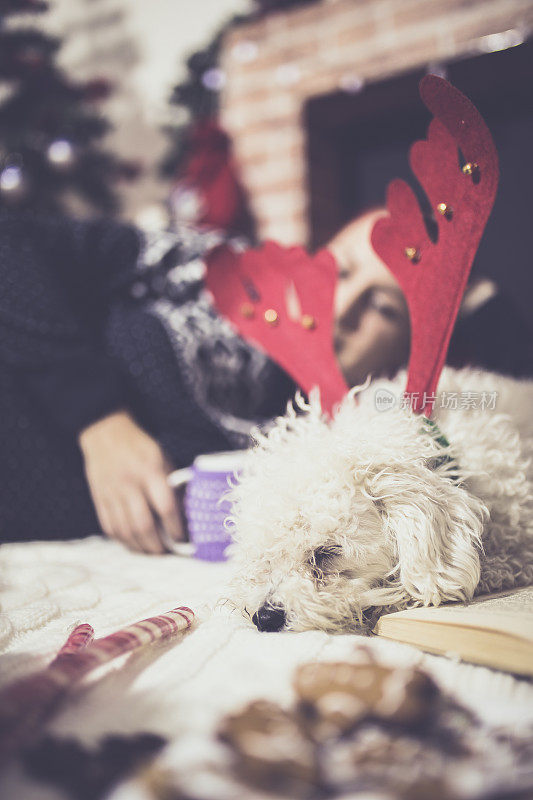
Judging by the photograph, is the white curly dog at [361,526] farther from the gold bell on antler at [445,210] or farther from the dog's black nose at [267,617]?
the gold bell on antler at [445,210]

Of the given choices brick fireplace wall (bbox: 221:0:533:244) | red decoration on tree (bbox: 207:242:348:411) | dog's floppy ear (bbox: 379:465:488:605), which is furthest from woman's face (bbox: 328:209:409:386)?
brick fireplace wall (bbox: 221:0:533:244)

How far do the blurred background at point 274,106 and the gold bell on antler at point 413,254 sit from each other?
3.66ft

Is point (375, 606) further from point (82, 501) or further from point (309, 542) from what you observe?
point (82, 501)

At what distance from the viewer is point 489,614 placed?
55cm

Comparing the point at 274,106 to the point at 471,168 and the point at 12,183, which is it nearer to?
the point at 12,183

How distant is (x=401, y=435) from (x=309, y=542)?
17cm

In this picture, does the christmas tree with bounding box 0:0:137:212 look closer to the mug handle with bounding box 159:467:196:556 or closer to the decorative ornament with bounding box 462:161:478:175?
the mug handle with bounding box 159:467:196:556

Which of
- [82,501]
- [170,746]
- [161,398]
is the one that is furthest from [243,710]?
[161,398]

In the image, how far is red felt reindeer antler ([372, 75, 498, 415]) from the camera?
648mm

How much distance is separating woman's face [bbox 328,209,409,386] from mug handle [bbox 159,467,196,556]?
16.1 inches

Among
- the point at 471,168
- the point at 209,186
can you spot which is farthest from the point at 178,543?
the point at 209,186

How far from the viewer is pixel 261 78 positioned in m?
2.20

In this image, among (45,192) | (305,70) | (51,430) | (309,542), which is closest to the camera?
(309,542)

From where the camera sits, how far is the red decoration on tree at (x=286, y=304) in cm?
86
